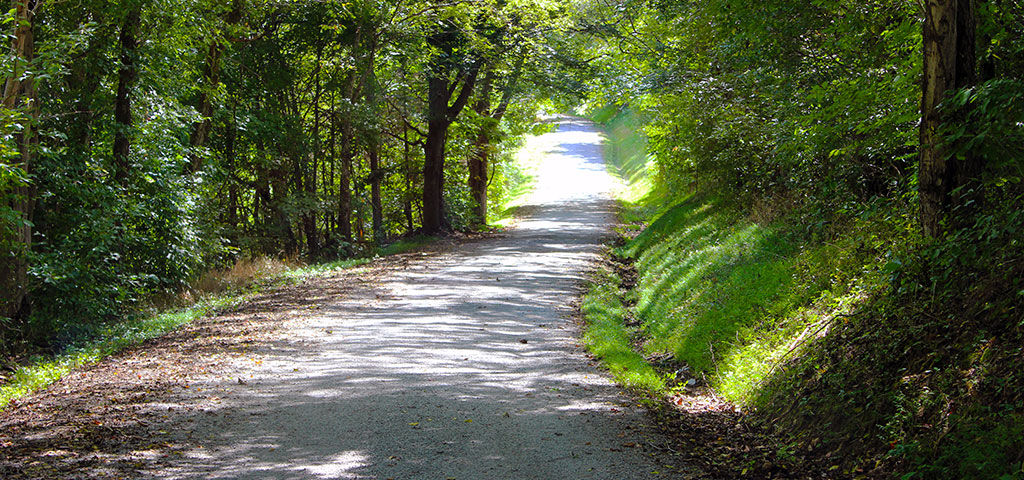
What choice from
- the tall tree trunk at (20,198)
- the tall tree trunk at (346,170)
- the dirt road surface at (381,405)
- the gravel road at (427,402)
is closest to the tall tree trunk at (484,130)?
the tall tree trunk at (346,170)

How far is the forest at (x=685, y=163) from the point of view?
234 inches

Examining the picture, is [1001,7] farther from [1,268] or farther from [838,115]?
[1,268]

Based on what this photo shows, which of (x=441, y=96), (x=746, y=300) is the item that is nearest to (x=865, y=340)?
(x=746, y=300)

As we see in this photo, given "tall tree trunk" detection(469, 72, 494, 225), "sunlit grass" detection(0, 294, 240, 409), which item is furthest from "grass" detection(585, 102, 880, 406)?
"tall tree trunk" detection(469, 72, 494, 225)

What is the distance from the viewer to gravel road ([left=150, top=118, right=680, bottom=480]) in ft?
19.9

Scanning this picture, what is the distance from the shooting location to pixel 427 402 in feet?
25.7

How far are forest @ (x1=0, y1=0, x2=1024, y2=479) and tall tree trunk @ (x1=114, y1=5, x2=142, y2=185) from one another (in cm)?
Result: 5

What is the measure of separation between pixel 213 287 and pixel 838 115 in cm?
1265

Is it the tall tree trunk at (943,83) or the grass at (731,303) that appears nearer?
the tall tree trunk at (943,83)

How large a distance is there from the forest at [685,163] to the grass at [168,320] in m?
0.57

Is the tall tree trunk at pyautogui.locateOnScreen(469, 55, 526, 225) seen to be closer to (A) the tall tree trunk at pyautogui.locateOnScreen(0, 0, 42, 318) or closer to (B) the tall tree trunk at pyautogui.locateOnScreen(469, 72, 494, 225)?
(B) the tall tree trunk at pyautogui.locateOnScreen(469, 72, 494, 225)

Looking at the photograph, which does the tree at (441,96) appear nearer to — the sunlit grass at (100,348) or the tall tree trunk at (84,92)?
the tall tree trunk at (84,92)

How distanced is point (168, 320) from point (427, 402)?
21.9 ft

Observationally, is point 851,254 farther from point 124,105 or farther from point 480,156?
point 480,156
